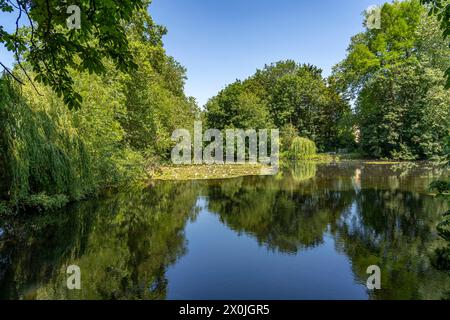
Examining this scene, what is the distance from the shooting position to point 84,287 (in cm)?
562

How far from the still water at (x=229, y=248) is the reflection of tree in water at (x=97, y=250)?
23 mm

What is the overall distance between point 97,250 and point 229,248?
120 inches

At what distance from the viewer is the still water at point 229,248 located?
5.57 m

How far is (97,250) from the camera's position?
7520 millimetres

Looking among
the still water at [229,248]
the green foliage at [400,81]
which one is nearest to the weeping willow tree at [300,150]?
the green foliage at [400,81]

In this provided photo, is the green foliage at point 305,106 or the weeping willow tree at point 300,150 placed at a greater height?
the green foliage at point 305,106

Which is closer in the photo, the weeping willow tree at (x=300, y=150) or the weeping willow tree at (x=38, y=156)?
the weeping willow tree at (x=38, y=156)

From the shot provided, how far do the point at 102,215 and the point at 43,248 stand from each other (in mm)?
3312

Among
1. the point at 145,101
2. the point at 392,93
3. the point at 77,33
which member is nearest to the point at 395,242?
the point at 77,33

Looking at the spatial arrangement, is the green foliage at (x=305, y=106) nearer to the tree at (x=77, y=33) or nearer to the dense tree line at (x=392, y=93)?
the dense tree line at (x=392, y=93)

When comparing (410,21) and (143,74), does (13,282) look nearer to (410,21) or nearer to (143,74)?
(143,74)

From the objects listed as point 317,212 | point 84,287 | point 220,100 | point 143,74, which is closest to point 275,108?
point 220,100

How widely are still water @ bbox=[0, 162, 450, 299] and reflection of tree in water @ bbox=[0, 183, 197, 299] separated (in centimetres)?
2

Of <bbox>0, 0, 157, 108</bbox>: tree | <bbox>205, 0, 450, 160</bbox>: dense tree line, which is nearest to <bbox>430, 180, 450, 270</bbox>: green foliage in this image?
<bbox>0, 0, 157, 108</bbox>: tree
